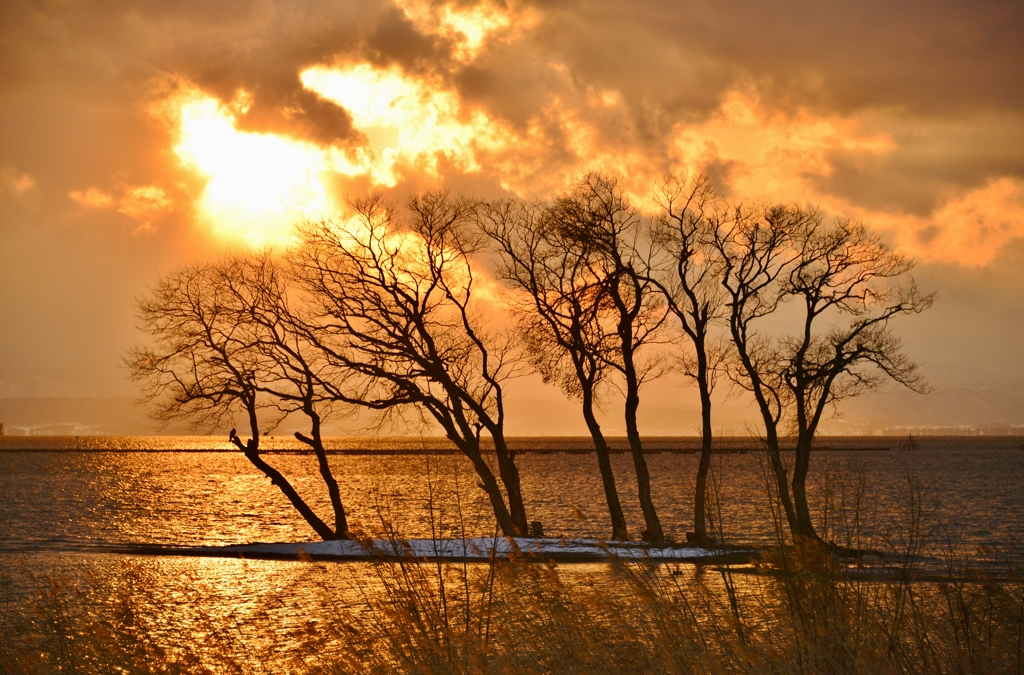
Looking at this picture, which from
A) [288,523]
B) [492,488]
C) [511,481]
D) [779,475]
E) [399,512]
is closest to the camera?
[779,475]

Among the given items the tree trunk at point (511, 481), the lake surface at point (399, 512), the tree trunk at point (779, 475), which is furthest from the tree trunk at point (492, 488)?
the tree trunk at point (779, 475)

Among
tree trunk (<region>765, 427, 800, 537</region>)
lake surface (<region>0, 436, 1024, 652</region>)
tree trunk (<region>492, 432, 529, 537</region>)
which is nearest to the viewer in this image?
tree trunk (<region>765, 427, 800, 537</region>)

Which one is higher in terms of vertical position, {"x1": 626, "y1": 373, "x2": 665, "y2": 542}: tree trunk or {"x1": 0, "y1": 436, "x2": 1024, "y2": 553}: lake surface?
{"x1": 626, "y1": 373, "x2": 665, "y2": 542}: tree trunk

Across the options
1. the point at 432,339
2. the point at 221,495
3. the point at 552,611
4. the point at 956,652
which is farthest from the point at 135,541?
the point at 221,495

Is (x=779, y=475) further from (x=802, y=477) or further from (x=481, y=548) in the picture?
(x=802, y=477)

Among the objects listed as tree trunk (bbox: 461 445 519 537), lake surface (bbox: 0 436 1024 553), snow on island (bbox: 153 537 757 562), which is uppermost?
tree trunk (bbox: 461 445 519 537)

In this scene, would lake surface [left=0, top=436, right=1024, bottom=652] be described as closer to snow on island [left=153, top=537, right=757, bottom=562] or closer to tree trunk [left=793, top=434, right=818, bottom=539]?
snow on island [left=153, top=537, right=757, bottom=562]

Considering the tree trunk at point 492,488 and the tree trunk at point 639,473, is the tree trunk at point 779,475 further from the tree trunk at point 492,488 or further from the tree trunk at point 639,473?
the tree trunk at point 492,488

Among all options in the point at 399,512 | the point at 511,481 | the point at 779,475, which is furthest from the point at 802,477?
the point at 399,512

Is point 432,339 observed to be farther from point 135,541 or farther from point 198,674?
point 135,541

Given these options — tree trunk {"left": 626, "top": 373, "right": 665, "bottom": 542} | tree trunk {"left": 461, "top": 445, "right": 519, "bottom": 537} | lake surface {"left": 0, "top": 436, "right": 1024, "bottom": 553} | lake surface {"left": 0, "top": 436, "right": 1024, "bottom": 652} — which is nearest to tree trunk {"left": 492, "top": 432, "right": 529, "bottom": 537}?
tree trunk {"left": 461, "top": 445, "right": 519, "bottom": 537}

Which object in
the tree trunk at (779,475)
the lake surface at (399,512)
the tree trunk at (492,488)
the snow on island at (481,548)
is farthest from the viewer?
the lake surface at (399,512)

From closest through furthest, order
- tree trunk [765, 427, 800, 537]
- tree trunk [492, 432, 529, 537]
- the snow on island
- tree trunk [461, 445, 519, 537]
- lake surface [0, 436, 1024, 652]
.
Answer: tree trunk [765, 427, 800, 537] < lake surface [0, 436, 1024, 652] < the snow on island < tree trunk [461, 445, 519, 537] < tree trunk [492, 432, 529, 537]

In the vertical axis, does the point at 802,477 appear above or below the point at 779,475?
below
